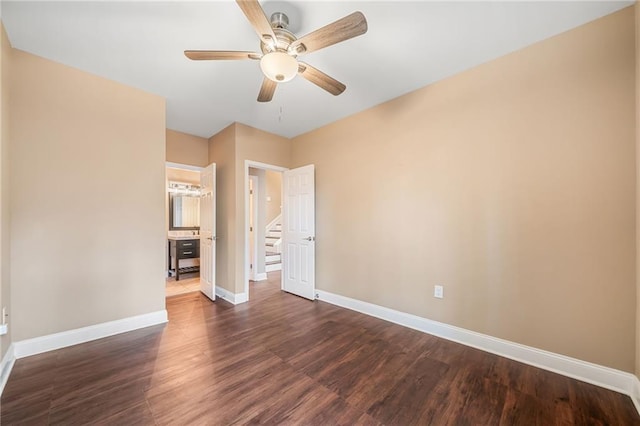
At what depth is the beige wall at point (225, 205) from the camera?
379cm

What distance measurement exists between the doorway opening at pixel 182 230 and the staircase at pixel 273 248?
5.20 ft

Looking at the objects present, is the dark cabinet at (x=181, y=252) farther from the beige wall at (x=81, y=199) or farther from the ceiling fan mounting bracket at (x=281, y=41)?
the ceiling fan mounting bracket at (x=281, y=41)

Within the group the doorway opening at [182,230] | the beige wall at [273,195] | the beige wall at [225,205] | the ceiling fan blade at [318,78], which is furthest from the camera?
the beige wall at [273,195]

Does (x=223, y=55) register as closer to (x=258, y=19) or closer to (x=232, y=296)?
(x=258, y=19)

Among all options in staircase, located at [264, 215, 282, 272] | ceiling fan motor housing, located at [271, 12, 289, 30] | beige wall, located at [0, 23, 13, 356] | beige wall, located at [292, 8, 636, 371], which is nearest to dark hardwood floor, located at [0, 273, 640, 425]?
beige wall, located at [292, 8, 636, 371]

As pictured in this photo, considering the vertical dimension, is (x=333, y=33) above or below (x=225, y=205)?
above

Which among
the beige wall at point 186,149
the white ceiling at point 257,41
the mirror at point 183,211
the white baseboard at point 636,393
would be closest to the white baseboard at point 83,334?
the beige wall at point 186,149

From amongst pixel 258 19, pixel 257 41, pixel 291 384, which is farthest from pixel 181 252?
pixel 258 19

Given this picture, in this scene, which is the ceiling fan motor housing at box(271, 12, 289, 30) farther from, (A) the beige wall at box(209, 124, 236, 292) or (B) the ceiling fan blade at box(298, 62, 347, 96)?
(A) the beige wall at box(209, 124, 236, 292)

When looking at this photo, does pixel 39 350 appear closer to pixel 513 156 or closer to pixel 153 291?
pixel 153 291

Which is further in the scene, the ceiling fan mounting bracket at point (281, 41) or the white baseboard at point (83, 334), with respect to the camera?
the white baseboard at point (83, 334)

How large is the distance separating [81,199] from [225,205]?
5.72 ft

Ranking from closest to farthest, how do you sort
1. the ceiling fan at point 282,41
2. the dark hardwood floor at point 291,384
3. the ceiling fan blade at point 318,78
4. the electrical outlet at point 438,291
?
the ceiling fan at point 282,41 < the dark hardwood floor at point 291,384 < the ceiling fan blade at point 318,78 < the electrical outlet at point 438,291

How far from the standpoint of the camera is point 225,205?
400 centimetres
